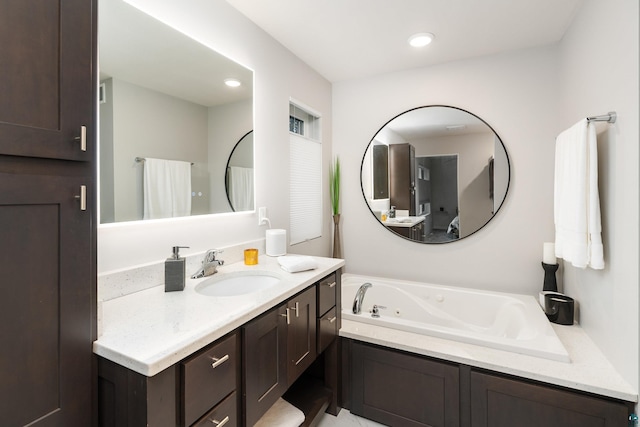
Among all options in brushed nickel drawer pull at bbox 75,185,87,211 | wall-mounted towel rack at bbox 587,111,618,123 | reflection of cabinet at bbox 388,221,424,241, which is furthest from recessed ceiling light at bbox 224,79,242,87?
wall-mounted towel rack at bbox 587,111,618,123

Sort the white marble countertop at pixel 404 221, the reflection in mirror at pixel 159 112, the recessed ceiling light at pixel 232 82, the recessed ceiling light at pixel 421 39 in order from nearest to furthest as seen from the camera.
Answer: the reflection in mirror at pixel 159 112
the recessed ceiling light at pixel 232 82
the recessed ceiling light at pixel 421 39
the white marble countertop at pixel 404 221

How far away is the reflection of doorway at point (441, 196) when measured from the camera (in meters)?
2.73

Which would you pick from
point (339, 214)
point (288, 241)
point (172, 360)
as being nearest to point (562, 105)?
point (339, 214)

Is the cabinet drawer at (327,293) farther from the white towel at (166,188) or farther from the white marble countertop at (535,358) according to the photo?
the white towel at (166,188)

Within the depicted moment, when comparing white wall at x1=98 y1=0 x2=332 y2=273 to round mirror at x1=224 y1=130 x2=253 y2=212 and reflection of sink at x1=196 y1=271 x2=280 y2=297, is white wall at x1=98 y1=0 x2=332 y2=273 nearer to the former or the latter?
round mirror at x1=224 y1=130 x2=253 y2=212

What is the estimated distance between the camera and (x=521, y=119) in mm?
2453

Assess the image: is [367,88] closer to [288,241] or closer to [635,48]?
[288,241]

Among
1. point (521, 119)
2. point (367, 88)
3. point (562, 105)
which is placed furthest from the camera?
point (367, 88)

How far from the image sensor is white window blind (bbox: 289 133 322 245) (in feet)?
8.32

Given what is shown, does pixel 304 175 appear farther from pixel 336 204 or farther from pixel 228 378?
pixel 228 378

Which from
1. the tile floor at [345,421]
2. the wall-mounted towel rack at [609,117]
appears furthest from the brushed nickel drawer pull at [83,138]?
the wall-mounted towel rack at [609,117]

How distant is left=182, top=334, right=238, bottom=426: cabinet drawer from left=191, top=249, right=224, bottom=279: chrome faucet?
57 cm

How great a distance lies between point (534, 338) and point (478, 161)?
143 cm

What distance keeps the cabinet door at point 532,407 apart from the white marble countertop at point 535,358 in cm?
5
